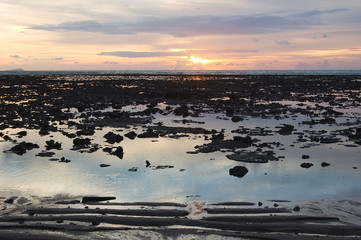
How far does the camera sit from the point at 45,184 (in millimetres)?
13172

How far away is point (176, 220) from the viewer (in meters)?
9.44

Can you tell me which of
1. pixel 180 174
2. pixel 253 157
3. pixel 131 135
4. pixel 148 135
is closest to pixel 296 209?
pixel 180 174

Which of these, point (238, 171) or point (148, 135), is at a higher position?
point (238, 171)

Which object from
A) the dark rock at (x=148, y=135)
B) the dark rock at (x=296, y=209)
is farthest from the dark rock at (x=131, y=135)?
the dark rock at (x=296, y=209)

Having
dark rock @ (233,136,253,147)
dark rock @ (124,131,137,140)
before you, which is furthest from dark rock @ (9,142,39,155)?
dark rock @ (233,136,253,147)

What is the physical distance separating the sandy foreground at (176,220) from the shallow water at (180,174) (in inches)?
36.2

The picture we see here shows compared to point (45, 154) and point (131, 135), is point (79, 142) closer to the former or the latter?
point (45, 154)

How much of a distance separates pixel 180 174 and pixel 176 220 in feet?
16.6

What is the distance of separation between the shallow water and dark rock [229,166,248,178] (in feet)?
0.66

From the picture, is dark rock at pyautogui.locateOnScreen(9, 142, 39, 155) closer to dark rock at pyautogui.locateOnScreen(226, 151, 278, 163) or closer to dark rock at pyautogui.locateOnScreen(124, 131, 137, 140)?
dark rock at pyautogui.locateOnScreen(124, 131, 137, 140)

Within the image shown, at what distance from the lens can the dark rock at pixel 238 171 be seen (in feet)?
46.8

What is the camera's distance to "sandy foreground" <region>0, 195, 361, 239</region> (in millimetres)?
8695

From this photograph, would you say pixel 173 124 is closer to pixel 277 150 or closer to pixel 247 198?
pixel 277 150

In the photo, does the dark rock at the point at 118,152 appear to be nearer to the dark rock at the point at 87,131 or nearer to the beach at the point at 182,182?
the beach at the point at 182,182
